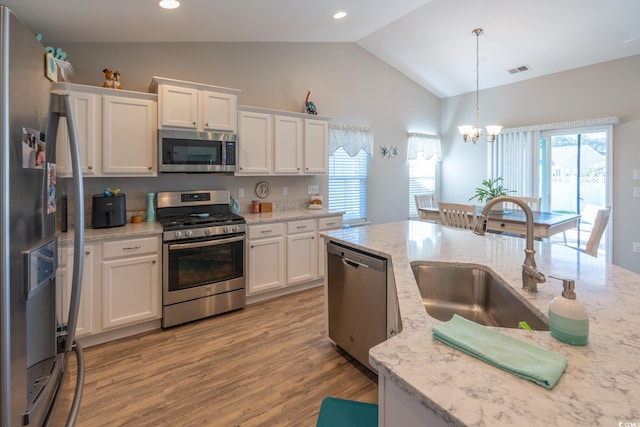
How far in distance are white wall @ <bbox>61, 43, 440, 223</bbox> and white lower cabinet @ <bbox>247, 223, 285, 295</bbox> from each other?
664 millimetres

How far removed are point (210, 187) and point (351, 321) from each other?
2321 millimetres

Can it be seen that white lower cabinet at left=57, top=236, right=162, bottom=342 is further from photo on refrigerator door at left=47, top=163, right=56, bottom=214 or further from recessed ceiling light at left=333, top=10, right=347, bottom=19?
recessed ceiling light at left=333, top=10, right=347, bottom=19

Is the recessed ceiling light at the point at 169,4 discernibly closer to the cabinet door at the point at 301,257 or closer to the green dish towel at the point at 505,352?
the cabinet door at the point at 301,257

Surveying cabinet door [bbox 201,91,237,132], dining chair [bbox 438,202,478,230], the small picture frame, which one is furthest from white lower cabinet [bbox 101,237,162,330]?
dining chair [bbox 438,202,478,230]

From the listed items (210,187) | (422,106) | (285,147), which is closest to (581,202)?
(422,106)

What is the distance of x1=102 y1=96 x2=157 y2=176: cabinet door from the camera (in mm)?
2861

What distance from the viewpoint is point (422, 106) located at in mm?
5984

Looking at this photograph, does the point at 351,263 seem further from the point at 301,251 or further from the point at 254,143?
the point at 254,143

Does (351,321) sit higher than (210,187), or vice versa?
(210,187)

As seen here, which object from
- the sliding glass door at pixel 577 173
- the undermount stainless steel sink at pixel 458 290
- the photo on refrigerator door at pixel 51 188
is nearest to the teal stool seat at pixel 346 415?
the undermount stainless steel sink at pixel 458 290

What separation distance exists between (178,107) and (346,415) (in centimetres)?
292

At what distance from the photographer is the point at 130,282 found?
109 inches

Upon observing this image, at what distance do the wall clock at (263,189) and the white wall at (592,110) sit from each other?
385 centimetres

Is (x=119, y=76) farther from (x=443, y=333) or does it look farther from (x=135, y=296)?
(x=443, y=333)
